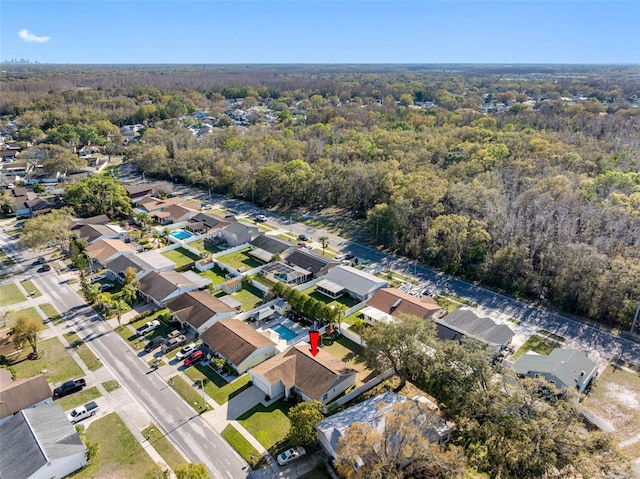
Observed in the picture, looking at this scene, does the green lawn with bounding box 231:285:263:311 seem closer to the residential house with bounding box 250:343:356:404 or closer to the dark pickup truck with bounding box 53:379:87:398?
the residential house with bounding box 250:343:356:404

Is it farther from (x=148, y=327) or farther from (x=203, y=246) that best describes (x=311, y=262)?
(x=148, y=327)

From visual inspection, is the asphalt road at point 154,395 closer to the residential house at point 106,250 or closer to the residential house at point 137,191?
the residential house at point 106,250

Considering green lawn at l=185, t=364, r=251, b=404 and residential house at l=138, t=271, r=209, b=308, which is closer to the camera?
green lawn at l=185, t=364, r=251, b=404

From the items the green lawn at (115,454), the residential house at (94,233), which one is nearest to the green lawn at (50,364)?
the green lawn at (115,454)

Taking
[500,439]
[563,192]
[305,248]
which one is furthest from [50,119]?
[500,439]

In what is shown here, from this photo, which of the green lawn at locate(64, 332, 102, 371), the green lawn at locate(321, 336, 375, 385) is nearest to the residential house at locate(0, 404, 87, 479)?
the green lawn at locate(64, 332, 102, 371)

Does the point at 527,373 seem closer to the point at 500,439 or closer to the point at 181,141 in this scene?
the point at 500,439

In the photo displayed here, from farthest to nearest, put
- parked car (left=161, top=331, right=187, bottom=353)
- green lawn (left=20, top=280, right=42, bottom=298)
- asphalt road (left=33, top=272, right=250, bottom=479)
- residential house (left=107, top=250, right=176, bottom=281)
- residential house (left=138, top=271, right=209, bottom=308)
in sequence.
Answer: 1. residential house (left=107, top=250, right=176, bottom=281)
2. green lawn (left=20, top=280, right=42, bottom=298)
3. residential house (left=138, top=271, right=209, bottom=308)
4. parked car (left=161, top=331, right=187, bottom=353)
5. asphalt road (left=33, top=272, right=250, bottom=479)
